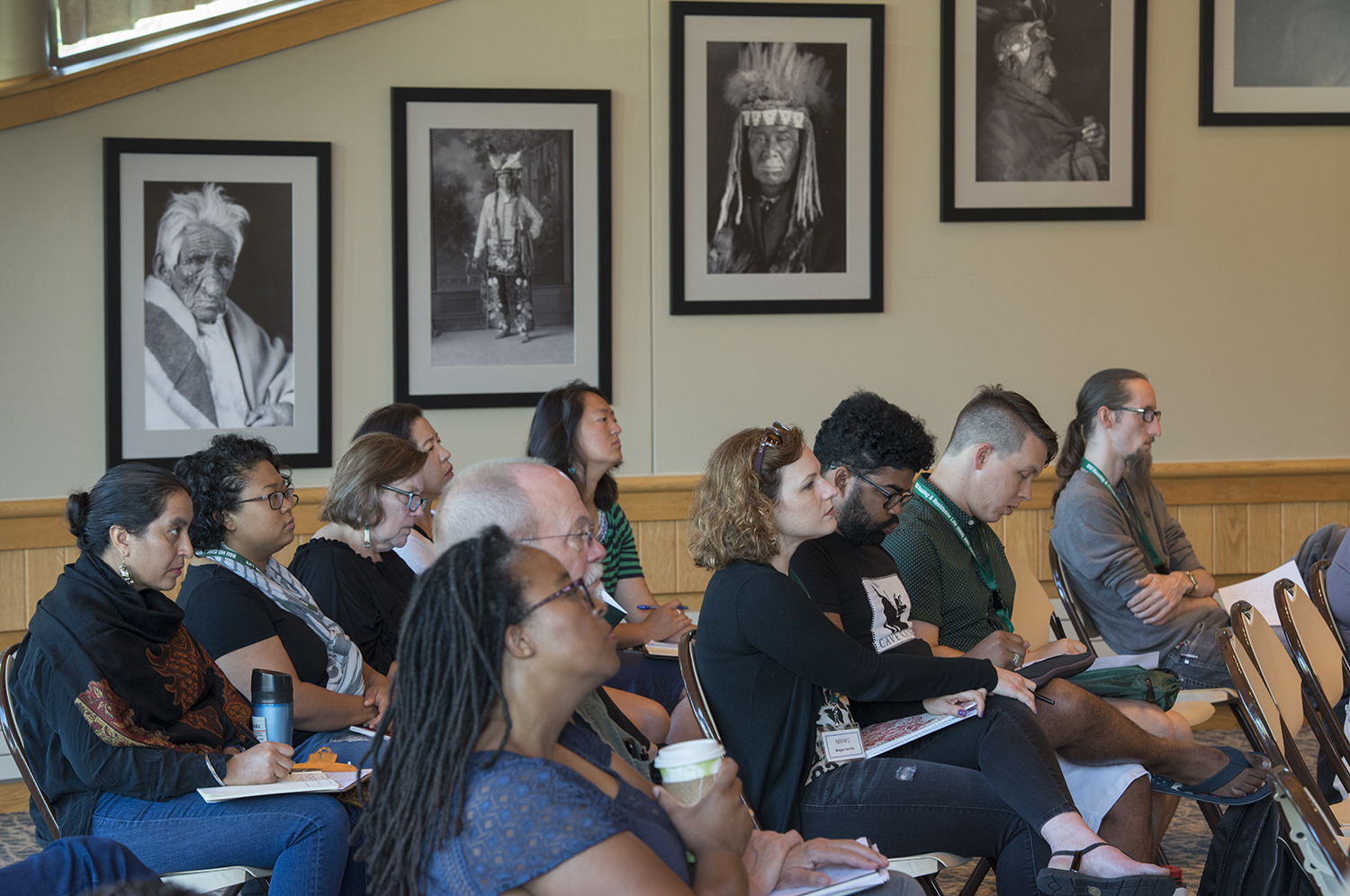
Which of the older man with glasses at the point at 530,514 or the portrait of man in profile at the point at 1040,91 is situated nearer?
the older man with glasses at the point at 530,514

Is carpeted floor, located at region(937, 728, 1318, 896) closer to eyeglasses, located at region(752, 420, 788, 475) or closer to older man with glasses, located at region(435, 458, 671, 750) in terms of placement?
eyeglasses, located at region(752, 420, 788, 475)

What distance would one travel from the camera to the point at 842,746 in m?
2.31

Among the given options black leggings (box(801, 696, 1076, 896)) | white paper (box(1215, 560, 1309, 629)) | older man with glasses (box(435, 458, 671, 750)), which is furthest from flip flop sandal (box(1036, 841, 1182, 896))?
white paper (box(1215, 560, 1309, 629))

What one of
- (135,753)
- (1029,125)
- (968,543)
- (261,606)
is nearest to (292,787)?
(135,753)

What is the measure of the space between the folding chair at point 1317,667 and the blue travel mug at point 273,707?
2143 millimetres

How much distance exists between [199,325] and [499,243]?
1056mm

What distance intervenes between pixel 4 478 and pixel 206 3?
1.73 metres

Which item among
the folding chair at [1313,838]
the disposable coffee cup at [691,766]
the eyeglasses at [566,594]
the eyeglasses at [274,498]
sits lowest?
the folding chair at [1313,838]

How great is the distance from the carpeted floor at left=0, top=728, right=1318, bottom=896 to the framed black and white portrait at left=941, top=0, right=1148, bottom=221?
87.2 inches

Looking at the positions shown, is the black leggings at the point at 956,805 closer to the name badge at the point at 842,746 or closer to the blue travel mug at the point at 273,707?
the name badge at the point at 842,746

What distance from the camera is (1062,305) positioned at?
15.2ft

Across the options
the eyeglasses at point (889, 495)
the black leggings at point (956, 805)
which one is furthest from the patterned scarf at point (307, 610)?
the eyeglasses at point (889, 495)

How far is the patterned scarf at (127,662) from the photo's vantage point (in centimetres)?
212

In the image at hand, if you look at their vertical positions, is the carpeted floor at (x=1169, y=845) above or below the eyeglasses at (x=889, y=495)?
below
